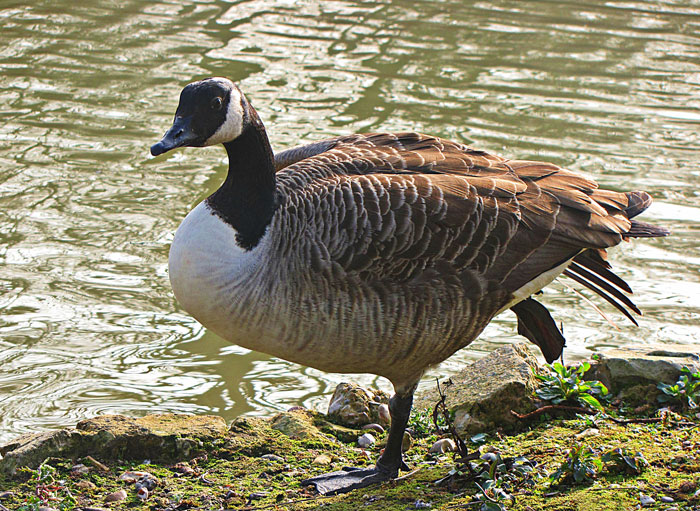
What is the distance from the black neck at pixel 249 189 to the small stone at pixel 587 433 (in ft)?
7.35

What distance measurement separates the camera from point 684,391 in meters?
5.93

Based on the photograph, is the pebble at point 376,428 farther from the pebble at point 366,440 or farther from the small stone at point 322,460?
the small stone at point 322,460

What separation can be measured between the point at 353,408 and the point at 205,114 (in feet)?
7.53

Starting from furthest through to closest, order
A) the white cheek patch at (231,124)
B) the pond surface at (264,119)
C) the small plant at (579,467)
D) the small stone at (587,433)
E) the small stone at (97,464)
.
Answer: the pond surface at (264,119) < the small stone at (587,433) < the small stone at (97,464) < the white cheek patch at (231,124) < the small plant at (579,467)

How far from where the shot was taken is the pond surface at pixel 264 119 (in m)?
7.59

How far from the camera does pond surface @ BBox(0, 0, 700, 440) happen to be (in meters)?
7.59

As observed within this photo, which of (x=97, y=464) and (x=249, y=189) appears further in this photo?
(x=97, y=464)

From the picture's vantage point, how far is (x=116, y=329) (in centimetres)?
796

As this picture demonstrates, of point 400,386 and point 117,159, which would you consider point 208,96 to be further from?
point 117,159

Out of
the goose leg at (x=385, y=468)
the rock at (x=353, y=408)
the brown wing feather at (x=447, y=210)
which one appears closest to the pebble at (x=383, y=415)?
the rock at (x=353, y=408)

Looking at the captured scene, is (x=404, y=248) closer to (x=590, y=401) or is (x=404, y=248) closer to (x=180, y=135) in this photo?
(x=180, y=135)

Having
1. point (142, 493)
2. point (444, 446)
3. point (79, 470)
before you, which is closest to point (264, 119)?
point (444, 446)

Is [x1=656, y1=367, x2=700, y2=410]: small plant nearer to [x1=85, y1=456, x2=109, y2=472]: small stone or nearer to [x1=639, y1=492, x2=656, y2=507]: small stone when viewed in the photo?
[x1=639, y1=492, x2=656, y2=507]: small stone

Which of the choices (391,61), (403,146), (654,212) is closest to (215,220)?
(403,146)
